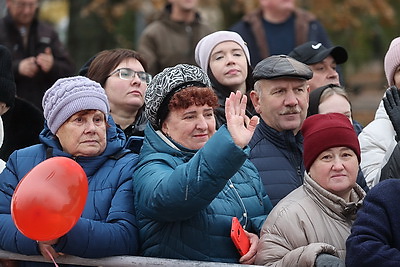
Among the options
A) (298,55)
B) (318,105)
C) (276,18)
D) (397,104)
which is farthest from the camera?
(276,18)

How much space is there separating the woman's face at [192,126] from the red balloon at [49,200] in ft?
2.03

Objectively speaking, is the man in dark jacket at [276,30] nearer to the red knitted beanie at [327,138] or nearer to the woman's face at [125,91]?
the woman's face at [125,91]

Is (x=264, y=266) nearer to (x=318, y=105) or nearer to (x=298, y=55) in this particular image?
(x=318, y=105)

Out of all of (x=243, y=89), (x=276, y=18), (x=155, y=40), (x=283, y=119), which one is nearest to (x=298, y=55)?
(x=243, y=89)

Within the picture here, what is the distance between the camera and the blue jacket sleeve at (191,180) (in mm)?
4438

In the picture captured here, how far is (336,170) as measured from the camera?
193 inches

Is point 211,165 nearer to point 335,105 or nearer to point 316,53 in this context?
point 335,105

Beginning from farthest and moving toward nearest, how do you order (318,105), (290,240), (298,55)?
(298,55) < (318,105) < (290,240)

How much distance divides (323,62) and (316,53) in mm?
106

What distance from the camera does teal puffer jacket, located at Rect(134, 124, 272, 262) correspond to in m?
4.47

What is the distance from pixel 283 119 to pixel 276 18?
352cm

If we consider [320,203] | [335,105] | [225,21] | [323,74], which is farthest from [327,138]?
[225,21]

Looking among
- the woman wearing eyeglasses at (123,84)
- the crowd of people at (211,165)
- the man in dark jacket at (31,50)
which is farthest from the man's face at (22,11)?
the woman wearing eyeglasses at (123,84)

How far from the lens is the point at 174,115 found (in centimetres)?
498
